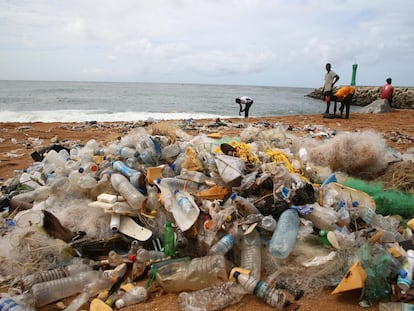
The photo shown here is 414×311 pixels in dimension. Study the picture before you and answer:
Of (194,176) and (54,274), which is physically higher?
(194,176)

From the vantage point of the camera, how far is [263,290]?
1883 millimetres

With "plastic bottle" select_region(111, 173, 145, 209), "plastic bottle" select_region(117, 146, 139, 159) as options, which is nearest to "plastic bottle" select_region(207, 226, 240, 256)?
"plastic bottle" select_region(111, 173, 145, 209)

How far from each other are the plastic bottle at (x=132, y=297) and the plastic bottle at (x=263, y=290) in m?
0.66

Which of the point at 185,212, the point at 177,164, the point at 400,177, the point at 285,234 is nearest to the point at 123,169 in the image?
the point at 177,164

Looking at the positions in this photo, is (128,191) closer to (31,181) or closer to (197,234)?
(197,234)

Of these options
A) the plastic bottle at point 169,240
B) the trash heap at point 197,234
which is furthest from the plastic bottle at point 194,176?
the plastic bottle at point 169,240

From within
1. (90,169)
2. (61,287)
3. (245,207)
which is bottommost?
(61,287)

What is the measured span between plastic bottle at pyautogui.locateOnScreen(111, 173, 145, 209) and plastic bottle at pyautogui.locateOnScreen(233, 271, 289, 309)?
3.57ft

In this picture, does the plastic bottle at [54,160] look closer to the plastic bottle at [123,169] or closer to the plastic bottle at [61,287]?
the plastic bottle at [123,169]

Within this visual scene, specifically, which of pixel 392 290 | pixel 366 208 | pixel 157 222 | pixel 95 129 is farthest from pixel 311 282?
pixel 95 129

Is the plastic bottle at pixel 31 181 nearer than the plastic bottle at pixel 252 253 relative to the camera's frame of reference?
No

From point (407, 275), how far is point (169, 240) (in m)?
1.74

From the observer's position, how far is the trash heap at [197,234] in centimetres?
194

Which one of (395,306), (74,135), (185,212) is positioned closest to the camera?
(395,306)
